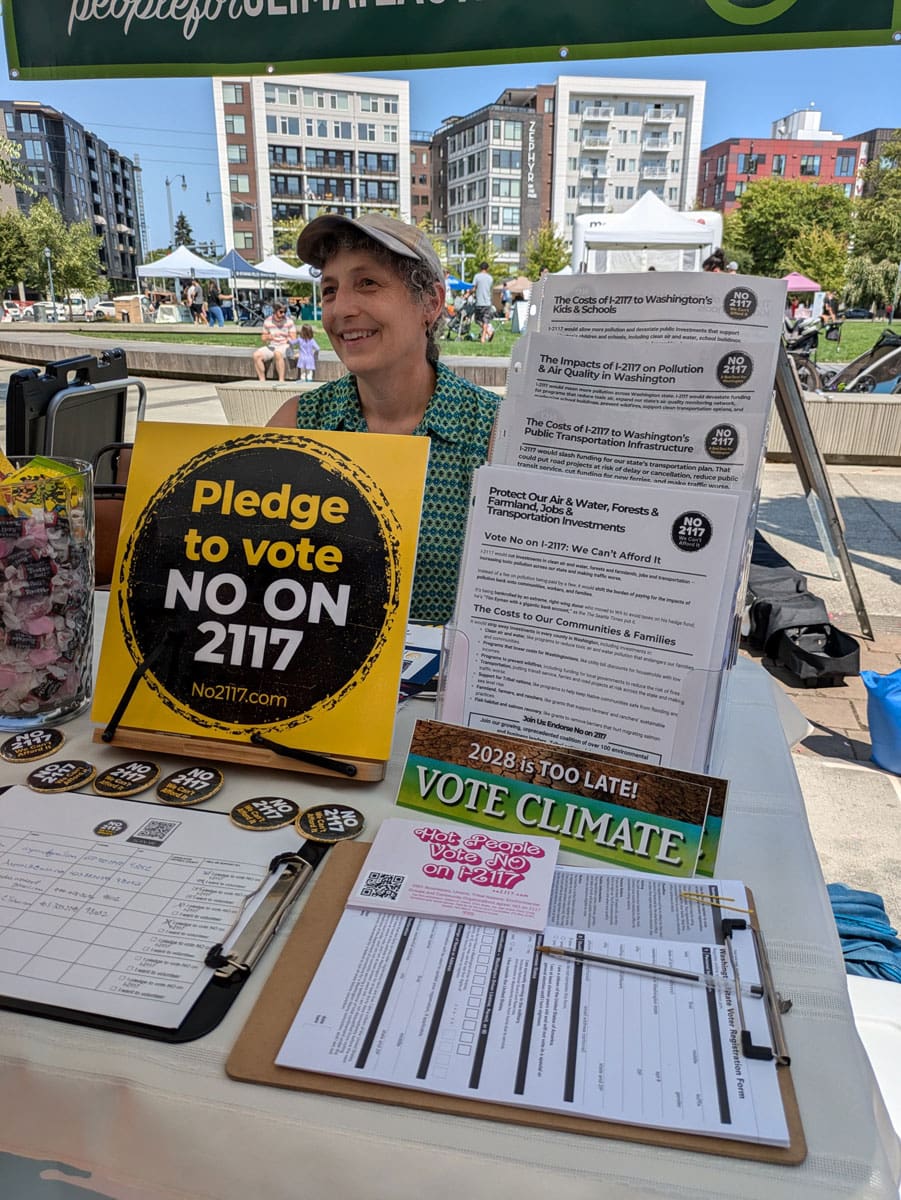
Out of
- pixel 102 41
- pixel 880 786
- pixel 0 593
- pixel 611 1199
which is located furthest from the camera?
pixel 880 786

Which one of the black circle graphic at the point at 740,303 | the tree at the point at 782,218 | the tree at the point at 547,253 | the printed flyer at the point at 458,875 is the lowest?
the printed flyer at the point at 458,875

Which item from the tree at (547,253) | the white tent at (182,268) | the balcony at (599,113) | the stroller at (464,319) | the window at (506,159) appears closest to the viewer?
the stroller at (464,319)

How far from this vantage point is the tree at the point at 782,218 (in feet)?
149

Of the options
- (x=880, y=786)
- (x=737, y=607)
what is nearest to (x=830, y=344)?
(x=880, y=786)

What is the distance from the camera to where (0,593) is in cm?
82

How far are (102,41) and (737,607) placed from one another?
3.85 ft

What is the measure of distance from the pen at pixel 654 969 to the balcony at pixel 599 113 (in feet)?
222

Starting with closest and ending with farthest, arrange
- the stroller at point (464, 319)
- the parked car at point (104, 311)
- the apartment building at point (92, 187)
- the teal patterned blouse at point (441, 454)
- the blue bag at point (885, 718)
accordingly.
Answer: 1. the teal patterned blouse at point (441, 454)
2. the blue bag at point (885, 718)
3. the stroller at point (464, 319)
4. the parked car at point (104, 311)
5. the apartment building at point (92, 187)

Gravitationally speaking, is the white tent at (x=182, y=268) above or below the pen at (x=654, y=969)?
above

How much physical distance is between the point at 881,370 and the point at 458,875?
26.3 ft

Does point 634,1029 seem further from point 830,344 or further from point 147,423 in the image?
point 830,344

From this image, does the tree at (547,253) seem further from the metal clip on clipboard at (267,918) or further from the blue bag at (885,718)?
the metal clip on clipboard at (267,918)

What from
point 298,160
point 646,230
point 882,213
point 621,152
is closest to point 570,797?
point 646,230

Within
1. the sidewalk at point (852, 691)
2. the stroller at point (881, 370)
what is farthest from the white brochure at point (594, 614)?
the stroller at point (881, 370)
